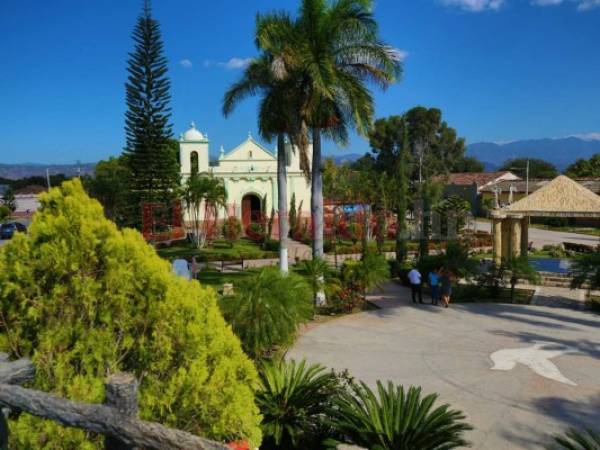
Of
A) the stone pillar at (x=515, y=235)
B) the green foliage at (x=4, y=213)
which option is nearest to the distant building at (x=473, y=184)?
the stone pillar at (x=515, y=235)

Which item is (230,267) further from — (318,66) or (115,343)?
(115,343)

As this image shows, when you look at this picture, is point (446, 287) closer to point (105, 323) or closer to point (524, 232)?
point (524, 232)

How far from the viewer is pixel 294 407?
A: 5.74m

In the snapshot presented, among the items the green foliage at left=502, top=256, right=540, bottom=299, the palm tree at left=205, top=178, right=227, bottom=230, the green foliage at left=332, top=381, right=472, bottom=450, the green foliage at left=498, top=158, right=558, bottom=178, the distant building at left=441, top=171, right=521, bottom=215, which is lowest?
the green foliage at left=332, top=381, right=472, bottom=450

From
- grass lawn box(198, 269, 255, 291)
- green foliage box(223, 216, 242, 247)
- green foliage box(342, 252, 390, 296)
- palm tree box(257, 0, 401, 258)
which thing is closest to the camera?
palm tree box(257, 0, 401, 258)

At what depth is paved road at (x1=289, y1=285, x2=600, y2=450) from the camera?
22.1 ft

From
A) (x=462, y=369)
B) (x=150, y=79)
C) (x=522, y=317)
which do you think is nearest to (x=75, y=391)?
(x=462, y=369)

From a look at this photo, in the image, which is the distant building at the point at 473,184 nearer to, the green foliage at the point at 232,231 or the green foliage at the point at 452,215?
the green foliage at the point at 452,215

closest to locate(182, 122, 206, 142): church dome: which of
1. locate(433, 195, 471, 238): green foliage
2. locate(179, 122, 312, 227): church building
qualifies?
locate(179, 122, 312, 227): church building

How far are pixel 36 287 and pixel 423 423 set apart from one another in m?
3.86

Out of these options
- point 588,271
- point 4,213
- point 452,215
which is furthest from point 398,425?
point 4,213

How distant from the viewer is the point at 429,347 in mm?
9930

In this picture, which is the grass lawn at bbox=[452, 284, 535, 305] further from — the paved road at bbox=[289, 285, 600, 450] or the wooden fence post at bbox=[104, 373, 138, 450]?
the wooden fence post at bbox=[104, 373, 138, 450]

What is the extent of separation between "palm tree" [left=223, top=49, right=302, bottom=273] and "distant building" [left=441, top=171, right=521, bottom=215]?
3435 centimetres
